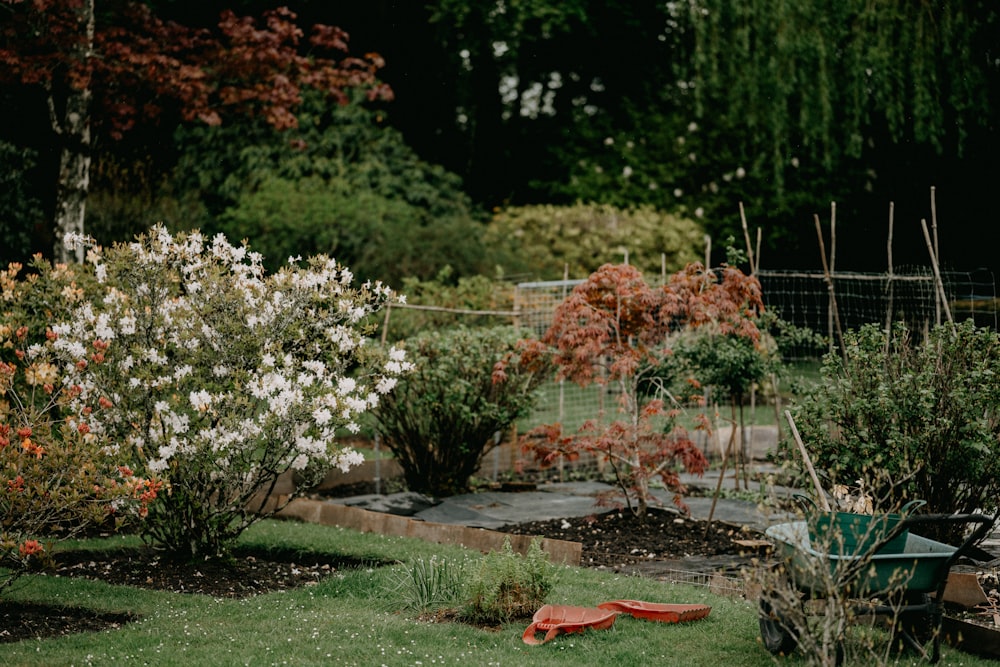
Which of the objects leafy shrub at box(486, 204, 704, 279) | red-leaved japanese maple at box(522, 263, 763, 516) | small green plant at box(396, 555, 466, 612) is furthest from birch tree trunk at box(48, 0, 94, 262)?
leafy shrub at box(486, 204, 704, 279)

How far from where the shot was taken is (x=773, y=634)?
16.1 feet

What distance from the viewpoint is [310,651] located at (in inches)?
194

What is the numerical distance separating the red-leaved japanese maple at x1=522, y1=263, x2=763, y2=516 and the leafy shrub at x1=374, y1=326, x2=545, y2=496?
1.02 m

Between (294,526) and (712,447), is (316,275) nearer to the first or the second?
(294,526)

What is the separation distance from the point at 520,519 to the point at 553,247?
8.68m

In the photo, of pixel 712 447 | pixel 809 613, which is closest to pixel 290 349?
pixel 809 613

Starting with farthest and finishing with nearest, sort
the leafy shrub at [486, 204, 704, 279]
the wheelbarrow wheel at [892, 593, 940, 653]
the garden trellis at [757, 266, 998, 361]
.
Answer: the leafy shrub at [486, 204, 704, 279]
the garden trellis at [757, 266, 998, 361]
the wheelbarrow wheel at [892, 593, 940, 653]

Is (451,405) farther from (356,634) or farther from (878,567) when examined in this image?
(878,567)

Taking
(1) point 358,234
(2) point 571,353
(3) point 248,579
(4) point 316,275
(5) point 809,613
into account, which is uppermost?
(1) point 358,234

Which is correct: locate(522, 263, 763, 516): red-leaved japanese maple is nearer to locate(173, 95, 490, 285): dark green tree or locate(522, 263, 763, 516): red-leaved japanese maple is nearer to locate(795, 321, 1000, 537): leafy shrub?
locate(795, 321, 1000, 537): leafy shrub

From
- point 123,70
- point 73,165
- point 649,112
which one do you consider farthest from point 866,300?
point 73,165

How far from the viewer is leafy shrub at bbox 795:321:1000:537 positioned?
6.08 m

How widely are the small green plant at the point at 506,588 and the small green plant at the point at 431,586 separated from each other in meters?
0.23

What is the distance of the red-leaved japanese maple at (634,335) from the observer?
7770 mm
